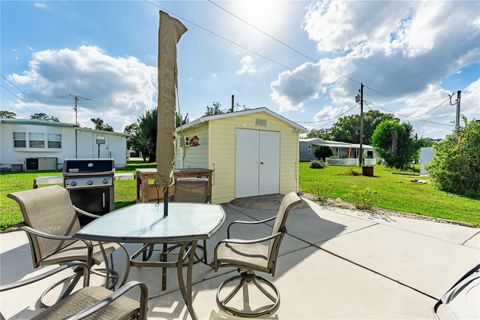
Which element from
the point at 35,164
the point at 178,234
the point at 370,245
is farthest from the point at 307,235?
the point at 35,164

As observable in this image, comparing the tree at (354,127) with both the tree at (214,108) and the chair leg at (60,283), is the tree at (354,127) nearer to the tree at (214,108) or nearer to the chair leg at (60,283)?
the tree at (214,108)

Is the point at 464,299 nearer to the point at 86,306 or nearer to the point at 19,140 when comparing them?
the point at 86,306

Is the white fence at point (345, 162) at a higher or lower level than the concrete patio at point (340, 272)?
higher

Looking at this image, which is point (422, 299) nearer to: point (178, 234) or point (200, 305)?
point (200, 305)

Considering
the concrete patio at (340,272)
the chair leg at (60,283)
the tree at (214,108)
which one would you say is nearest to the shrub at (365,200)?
the concrete patio at (340,272)

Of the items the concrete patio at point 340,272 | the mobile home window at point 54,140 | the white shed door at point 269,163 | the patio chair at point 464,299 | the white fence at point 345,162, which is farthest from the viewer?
the white fence at point 345,162

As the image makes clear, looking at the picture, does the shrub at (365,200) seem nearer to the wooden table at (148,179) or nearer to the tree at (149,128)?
the wooden table at (148,179)


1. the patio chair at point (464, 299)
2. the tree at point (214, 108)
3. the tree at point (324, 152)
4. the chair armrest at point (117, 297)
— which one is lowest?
the patio chair at point (464, 299)

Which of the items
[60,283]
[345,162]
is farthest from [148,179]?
[345,162]

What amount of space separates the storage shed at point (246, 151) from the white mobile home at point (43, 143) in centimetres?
1315

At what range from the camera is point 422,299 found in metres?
2.14

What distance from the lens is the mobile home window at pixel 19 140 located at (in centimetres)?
1369

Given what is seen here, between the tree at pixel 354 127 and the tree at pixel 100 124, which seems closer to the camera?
the tree at pixel 100 124

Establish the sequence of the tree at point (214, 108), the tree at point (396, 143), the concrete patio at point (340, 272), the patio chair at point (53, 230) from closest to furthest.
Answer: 1. the patio chair at point (53, 230)
2. the concrete patio at point (340, 272)
3. the tree at point (396, 143)
4. the tree at point (214, 108)
